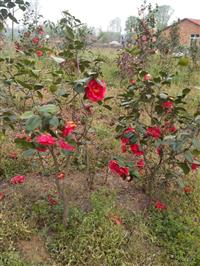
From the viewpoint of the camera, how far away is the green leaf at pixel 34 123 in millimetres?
1927

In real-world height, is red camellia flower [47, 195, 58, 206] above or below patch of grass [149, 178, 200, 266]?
above

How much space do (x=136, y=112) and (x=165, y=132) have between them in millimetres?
298

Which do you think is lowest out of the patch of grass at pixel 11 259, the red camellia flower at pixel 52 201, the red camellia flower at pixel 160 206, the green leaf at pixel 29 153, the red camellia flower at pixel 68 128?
the patch of grass at pixel 11 259

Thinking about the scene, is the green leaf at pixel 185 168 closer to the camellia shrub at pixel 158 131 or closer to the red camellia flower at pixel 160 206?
the camellia shrub at pixel 158 131

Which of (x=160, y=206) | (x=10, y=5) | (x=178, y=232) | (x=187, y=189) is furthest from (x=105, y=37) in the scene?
(x=178, y=232)

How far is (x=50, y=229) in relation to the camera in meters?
2.75

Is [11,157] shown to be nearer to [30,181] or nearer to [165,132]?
[30,181]

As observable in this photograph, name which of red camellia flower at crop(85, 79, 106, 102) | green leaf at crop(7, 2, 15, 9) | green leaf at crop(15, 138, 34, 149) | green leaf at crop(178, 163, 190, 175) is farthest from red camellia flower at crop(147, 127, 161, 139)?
green leaf at crop(7, 2, 15, 9)

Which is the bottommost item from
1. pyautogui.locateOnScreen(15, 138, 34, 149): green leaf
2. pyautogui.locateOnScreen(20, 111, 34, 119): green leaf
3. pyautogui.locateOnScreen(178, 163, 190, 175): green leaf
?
pyautogui.locateOnScreen(178, 163, 190, 175): green leaf

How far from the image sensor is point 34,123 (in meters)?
1.94

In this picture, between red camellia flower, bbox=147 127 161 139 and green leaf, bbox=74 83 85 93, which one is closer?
green leaf, bbox=74 83 85 93

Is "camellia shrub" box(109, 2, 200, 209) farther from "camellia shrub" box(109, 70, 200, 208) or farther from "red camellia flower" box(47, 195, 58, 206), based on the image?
"red camellia flower" box(47, 195, 58, 206)

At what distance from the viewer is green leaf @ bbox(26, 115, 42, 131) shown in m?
1.93

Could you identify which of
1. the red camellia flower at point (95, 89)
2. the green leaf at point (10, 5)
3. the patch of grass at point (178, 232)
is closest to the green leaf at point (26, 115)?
the red camellia flower at point (95, 89)
